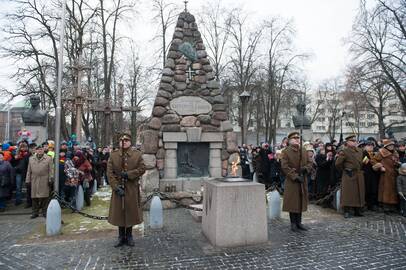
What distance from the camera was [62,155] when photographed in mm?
8711

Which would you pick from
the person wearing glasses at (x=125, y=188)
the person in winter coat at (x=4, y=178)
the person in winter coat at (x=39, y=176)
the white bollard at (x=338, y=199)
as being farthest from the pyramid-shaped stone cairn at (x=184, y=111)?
the person in winter coat at (x=4, y=178)

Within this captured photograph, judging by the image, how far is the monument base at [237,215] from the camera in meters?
5.37

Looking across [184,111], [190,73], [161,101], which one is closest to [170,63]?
[190,73]

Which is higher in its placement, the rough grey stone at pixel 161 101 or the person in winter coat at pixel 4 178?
the rough grey stone at pixel 161 101

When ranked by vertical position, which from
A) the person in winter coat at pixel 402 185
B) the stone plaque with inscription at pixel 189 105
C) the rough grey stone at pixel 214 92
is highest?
the rough grey stone at pixel 214 92

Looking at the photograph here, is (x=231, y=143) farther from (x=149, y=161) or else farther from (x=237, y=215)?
(x=237, y=215)

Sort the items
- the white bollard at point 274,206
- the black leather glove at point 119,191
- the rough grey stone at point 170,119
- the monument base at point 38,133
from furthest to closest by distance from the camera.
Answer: the monument base at point 38,133, the rough grey stone at point 170,119, the white bollard at point 274,206, the black leather glove at point 119,191

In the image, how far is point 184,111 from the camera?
31.3ft

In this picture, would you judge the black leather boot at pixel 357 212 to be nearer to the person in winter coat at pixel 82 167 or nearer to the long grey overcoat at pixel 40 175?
the person in winter coat at pixel 82 167

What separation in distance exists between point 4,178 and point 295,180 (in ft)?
26.1

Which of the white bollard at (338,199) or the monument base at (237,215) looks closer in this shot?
the monument base at (237,215)

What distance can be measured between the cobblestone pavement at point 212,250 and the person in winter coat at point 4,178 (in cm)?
193

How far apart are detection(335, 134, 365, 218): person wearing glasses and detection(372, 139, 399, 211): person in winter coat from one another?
0.90 metres

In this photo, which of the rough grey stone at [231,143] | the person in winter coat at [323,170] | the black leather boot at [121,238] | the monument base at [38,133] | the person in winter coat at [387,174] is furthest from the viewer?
the monument base at [38,133]
